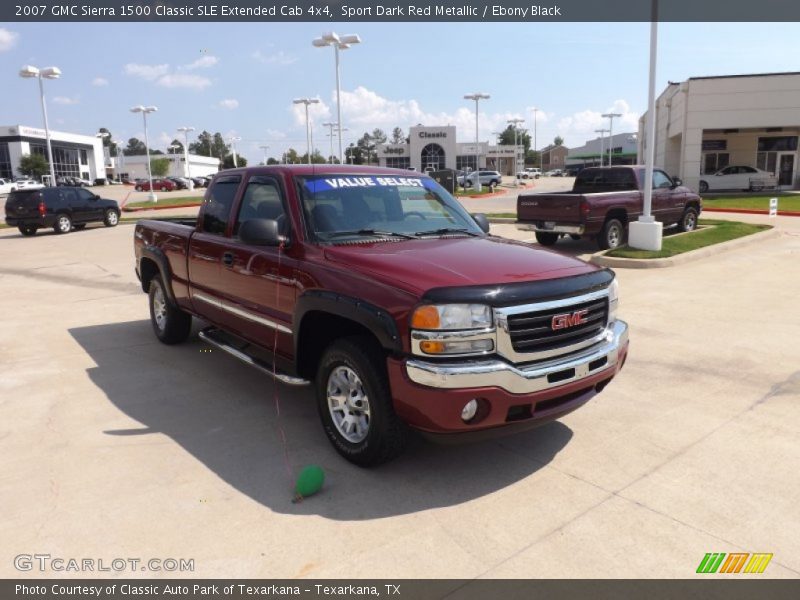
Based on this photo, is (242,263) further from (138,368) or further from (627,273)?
(627,273)

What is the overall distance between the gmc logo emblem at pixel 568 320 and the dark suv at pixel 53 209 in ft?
74.4

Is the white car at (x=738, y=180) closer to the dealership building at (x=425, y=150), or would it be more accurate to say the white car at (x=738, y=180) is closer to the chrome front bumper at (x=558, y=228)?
the chrome front bumper at (x=558, y=228)

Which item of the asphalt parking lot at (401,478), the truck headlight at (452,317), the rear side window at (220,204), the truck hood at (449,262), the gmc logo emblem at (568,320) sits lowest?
the asphalt parking lot at (401,478)

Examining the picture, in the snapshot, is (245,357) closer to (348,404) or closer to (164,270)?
(348,404)

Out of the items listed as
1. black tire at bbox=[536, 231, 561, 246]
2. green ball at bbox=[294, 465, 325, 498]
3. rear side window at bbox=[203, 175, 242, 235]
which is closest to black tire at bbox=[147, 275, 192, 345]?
rear side window at bbox=[203, 175, 242, 235]

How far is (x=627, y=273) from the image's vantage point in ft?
36.1

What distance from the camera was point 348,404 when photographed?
156 inches

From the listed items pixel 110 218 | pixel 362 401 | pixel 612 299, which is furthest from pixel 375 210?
pixel 110 218

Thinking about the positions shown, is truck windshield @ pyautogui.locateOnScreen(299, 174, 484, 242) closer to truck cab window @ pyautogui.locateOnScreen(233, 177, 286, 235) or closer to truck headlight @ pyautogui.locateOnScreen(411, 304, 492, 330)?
truck cab window @ pyautogui.locateOnScreen(233, 177, 286, 235)

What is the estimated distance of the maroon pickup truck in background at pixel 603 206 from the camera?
42.1ft

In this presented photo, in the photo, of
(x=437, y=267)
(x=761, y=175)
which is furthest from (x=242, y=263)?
(x=761, y=175)

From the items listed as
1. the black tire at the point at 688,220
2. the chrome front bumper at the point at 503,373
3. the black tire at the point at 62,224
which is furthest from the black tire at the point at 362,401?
the black tire at the point at 62,224

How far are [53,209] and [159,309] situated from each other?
18.1 meters
